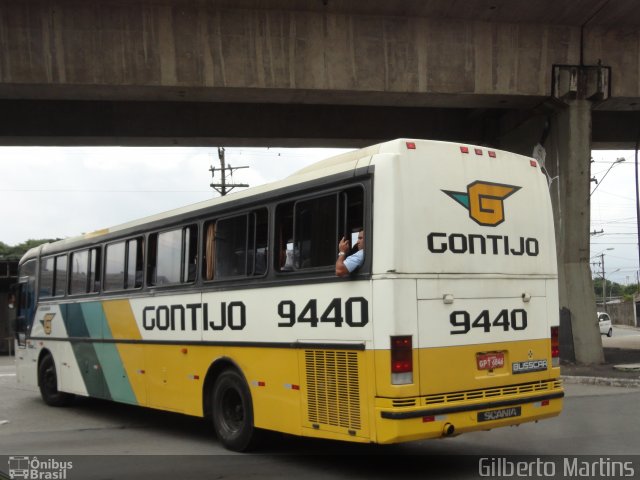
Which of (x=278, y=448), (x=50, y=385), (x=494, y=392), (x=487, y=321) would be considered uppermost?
(x=487, y=321)

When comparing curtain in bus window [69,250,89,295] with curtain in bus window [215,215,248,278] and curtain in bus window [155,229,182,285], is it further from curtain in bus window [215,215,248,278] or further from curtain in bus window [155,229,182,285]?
curtain in bus window [215,215,248,278]

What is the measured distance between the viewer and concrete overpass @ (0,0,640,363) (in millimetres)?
15672

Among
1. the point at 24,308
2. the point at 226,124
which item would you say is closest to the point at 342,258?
the point at 24,308

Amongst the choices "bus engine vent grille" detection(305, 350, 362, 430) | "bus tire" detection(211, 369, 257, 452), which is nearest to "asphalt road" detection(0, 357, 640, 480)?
"bus tire" detection(211, 369, 257, 452)

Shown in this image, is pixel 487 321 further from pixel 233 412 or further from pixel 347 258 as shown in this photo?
pixel 233 412

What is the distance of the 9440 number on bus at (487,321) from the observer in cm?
704

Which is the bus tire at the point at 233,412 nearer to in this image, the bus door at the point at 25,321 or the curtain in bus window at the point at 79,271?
the curtain in bus window at the point at 79,271

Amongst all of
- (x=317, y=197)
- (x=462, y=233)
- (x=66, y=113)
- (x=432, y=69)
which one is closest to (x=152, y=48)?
(x=66, y=113)

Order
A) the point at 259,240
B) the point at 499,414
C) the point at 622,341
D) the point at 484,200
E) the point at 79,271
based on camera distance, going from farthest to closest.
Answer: the point at 622,341 < the point at 79,271 < the point at 259,240 < the point at 484,200 < the point at 499,414

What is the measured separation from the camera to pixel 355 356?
681cm

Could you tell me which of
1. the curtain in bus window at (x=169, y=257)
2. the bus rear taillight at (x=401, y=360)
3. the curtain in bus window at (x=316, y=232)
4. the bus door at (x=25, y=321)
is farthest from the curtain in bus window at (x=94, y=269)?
the bus rear taillight at (x=401, y=360)

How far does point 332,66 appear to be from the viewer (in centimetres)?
1645

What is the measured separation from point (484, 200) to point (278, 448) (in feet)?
12.4

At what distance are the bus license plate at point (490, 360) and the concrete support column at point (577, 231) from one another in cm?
1080
